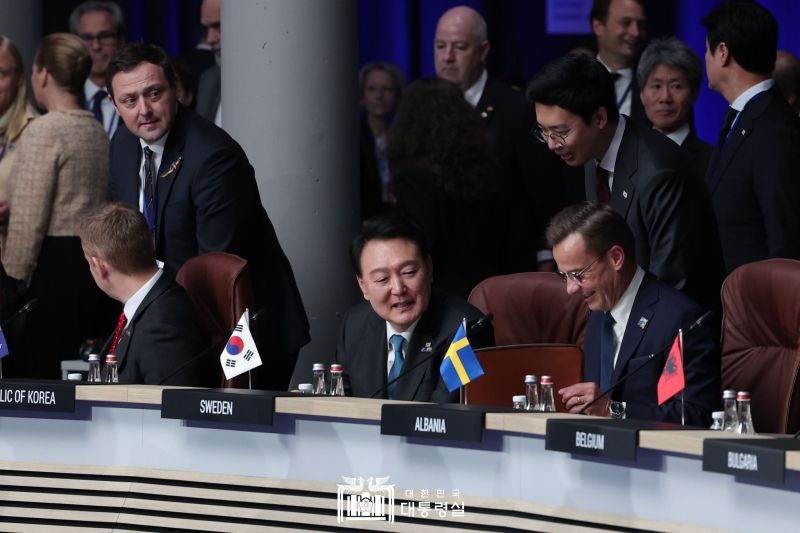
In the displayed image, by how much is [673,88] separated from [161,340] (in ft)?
8.63

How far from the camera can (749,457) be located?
2.34 metres

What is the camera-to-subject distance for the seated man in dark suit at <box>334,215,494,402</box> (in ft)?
12.1

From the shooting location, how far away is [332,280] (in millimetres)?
5031

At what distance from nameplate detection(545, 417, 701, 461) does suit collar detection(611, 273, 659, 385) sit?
2.23 feet

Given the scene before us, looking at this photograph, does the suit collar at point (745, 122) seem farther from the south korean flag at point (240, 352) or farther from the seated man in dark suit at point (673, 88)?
the south korean flag at point (240, 352)

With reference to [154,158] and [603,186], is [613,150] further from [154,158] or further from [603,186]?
[154,158]

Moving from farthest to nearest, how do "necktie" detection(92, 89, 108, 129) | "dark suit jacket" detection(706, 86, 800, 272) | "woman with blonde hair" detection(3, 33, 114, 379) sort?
"necktie" detection(92, 89, 108, 129) < "woman with blonde hair" detection(3, 33, 114, 379) < "dark suit jacket" detection(706, 86, 800, 272)

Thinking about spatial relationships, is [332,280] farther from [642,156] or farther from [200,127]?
[642,156]

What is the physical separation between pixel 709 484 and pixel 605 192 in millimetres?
1698

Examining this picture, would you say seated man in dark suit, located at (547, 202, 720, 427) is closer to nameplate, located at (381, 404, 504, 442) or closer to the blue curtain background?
nameplate, located at (381, 404, 504, 442)

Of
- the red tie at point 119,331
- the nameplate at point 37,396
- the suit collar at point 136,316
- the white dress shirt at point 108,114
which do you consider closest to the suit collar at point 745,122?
the suit collar at point 136,316

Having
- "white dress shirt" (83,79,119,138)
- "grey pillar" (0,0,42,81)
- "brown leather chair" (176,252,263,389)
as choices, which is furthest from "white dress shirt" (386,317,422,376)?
"grey pillar" (0,0,42,81)

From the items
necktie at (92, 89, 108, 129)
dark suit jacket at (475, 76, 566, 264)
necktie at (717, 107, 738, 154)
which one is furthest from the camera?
necktie at (92, 89, 108, 129)

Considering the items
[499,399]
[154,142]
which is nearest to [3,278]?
[154,142]
